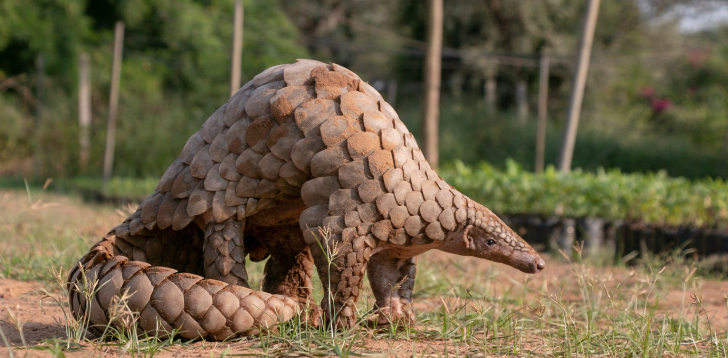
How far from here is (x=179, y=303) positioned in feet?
7.64

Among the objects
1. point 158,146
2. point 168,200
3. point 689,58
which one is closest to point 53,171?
point 158,146

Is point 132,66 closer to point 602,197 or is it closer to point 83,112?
point 83,112

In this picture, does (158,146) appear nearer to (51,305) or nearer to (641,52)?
(51,305)

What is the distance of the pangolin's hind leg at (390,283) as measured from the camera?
271 centimetres

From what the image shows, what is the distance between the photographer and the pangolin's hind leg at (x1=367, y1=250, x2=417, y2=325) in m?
2.71

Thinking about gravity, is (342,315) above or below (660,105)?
below

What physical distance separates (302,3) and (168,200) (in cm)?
2434

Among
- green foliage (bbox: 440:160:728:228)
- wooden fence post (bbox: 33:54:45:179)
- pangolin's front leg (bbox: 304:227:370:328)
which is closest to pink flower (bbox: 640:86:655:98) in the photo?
green foliage (bbox: 440:160:728:228)

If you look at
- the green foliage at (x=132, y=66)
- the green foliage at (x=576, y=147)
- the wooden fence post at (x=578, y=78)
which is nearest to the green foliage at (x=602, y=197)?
the wooden fence post at (x=578, y=78)

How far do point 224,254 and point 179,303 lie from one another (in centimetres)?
31

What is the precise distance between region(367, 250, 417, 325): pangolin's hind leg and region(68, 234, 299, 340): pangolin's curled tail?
1.56ft

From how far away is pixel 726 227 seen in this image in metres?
6.45

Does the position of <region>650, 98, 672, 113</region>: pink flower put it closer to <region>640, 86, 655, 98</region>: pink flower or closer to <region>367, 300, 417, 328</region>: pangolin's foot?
<region>640, 86, 655, 98</region>: pink flower

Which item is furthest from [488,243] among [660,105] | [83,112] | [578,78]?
[660,105]
